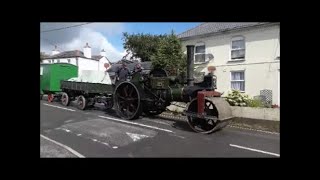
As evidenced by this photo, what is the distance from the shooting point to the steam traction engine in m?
6.14

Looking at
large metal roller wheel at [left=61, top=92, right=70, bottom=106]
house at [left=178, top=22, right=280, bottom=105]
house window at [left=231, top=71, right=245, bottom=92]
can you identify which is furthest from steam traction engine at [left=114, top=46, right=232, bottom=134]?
house window at [left=231, top=71, right=245, bottom=92]

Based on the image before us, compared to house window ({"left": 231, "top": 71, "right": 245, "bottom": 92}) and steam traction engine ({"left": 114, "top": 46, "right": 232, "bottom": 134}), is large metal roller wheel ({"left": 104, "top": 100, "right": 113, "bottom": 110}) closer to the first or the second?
steam traction engine ({"left": 114, "top": 46, "right": 232, "bottom": 134})

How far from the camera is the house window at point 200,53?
43.9 ft

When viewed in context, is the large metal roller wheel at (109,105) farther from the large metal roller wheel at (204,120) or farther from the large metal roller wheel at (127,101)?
the large metal roller wheel at (204,120)

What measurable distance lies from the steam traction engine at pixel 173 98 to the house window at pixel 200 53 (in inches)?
233

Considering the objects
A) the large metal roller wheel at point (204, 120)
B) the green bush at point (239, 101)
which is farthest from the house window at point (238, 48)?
the large metal roller wheel at point (204, 120)

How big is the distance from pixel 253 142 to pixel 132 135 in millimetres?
2306

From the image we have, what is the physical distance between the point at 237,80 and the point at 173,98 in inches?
236

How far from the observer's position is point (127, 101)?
782 centimetres

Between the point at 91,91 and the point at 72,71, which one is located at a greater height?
the point at 72,71

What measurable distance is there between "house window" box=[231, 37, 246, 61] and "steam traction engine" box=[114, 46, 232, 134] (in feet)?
18.9

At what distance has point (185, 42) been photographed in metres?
14.1
